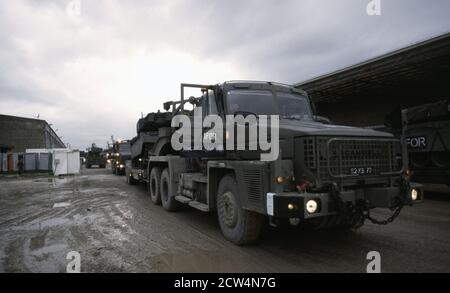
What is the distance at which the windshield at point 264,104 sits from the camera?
19.5 feet

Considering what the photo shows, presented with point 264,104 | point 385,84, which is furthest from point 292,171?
point 385,84

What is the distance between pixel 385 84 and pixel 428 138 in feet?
23.0

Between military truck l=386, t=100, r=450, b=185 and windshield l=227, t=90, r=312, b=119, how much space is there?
194 inches

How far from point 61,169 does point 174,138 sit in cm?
2327

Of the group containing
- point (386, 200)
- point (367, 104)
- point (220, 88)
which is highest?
point (367, 104)

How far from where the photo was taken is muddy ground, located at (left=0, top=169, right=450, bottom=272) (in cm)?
438

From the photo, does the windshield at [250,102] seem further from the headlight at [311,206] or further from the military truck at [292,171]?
the headlight at [311,206]

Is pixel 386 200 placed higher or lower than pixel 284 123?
lower

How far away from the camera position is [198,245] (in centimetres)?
533

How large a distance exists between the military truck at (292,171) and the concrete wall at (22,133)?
157 ft

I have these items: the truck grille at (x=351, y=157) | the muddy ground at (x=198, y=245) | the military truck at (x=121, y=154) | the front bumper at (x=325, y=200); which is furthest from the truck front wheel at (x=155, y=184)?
the military truck at (x=121, y=154)
